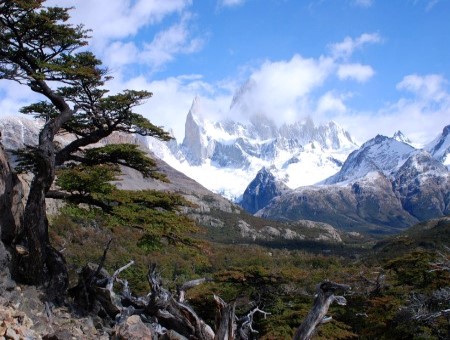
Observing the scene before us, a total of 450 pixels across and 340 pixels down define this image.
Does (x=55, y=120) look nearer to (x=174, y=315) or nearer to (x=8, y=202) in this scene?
(x=8, y=202)

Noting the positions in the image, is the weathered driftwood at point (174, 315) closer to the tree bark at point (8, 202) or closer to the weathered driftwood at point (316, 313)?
the weathered driftwood at point (316, 313)

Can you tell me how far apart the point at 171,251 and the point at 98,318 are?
115507mm

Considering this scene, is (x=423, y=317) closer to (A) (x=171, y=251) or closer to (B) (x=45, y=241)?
(B) (x=45, y=241)

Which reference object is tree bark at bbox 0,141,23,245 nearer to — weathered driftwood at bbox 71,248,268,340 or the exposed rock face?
the exposed rock face

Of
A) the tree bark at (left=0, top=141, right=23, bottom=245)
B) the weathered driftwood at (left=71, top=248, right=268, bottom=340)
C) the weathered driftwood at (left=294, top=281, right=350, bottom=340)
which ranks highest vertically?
the tree bark at (left=0, top=141, right=23, bottom=245)

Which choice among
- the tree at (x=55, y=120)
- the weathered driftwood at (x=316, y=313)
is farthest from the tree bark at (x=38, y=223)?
the weathered driftwood at (x=316, y=313)

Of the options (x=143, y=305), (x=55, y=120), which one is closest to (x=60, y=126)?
(x=55, y=120)

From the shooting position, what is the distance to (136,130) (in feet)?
63.6

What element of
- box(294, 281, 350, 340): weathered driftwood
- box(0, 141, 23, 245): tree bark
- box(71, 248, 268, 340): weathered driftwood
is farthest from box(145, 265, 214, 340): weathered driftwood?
box(0, 141, 23, 245): tree bark

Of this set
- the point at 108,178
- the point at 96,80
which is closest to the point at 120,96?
the point at 96,80

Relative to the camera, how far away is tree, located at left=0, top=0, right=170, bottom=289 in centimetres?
1653

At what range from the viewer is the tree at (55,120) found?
1653 cm

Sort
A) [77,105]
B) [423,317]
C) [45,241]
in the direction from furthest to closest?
[77,105] → [45,241] → [423,317]

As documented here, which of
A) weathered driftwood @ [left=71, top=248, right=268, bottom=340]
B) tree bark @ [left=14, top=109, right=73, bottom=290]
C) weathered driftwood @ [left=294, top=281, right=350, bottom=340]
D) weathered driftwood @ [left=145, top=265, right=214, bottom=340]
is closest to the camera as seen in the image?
weathered driftwood @ [left=294, top=281, right=350, bottom=340]
